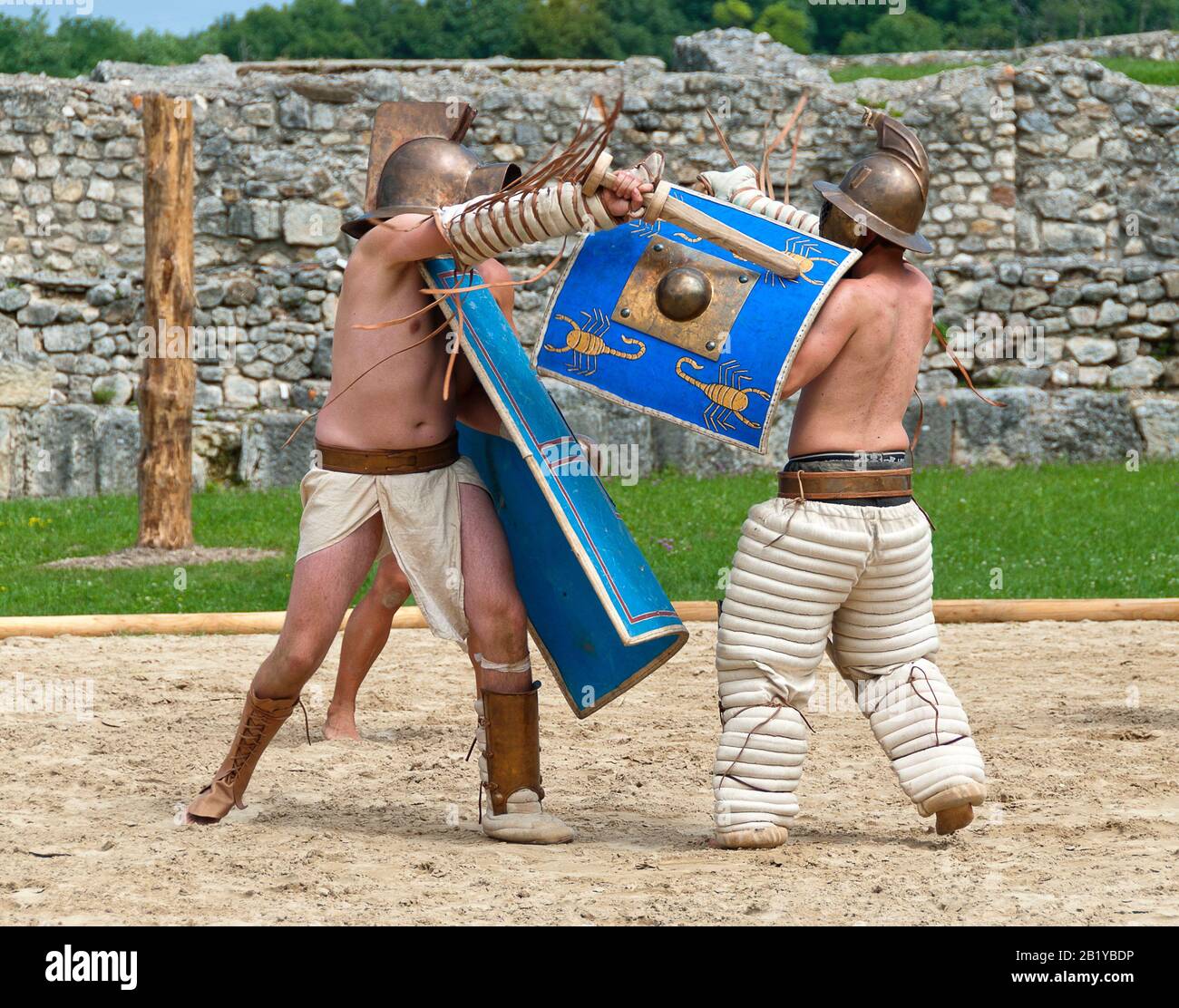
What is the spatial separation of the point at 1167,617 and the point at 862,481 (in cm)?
385

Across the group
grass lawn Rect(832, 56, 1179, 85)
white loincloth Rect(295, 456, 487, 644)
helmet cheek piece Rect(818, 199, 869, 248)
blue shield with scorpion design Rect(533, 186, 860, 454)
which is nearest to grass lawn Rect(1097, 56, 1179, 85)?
grass lawn Rect(832, 56, 1179, 85)

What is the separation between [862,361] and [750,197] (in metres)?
0.52

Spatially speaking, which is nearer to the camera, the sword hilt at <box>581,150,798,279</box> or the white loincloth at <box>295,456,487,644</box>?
the sword hilt at <box>581,150,798,279</box>

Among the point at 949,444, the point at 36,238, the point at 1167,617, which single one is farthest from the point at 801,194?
the point at 1167,617

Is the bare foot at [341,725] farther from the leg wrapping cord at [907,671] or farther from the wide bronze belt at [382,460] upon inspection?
the leg wrapping cord at [907,671]

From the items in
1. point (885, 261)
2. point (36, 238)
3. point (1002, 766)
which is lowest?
point (1002, 766)

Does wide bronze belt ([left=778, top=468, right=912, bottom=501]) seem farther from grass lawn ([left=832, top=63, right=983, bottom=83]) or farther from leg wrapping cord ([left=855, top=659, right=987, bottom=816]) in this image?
grass lawn ([left=832, top=63, right=983, bottom=83])

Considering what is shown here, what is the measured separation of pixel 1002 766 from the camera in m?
4.84

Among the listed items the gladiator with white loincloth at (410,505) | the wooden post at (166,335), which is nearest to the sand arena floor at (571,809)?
the gladiator with white loincloth at (410,505)

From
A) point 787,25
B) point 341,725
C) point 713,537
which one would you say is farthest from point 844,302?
→ point 787,25

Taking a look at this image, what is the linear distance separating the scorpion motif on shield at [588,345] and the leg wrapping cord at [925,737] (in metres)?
1.06

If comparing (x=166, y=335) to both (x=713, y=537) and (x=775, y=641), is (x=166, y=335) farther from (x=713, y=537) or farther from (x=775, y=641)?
(x=775, y=641)

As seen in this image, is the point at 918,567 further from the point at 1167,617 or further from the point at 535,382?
the point at 1167,617

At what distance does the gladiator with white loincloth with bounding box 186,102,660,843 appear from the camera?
397cm
